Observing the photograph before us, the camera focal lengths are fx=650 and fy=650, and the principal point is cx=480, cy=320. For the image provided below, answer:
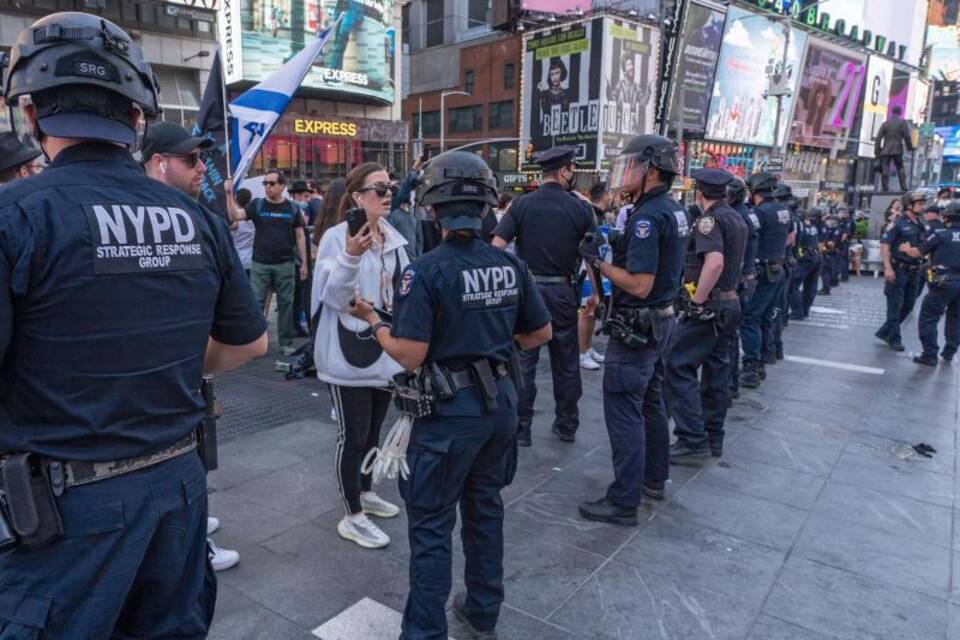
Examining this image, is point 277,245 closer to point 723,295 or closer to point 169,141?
point 169,141

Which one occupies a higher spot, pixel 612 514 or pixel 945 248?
pixel 945 248

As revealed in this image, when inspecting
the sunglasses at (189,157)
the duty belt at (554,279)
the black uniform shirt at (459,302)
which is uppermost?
the sunglasses at (189,157)

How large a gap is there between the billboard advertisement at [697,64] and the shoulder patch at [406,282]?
4161cm

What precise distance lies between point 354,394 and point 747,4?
166 ft

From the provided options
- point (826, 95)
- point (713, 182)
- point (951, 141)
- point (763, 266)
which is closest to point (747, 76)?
point (826, 95)

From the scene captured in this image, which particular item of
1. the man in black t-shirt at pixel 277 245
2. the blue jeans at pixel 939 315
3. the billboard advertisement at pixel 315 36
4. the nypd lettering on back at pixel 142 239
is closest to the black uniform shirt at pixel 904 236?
the blue jeans at pixel 939 315

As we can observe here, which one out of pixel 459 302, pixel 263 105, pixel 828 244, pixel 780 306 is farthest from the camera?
pixel 828 244

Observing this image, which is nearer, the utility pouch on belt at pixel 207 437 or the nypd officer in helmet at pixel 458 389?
the utility pouch on belt at pixel 207 437

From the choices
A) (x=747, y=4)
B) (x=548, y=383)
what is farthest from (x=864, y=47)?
Result: (x=548, y=383)

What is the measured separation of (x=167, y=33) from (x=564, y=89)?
85.7 ft

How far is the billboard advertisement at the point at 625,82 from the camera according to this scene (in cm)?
3872

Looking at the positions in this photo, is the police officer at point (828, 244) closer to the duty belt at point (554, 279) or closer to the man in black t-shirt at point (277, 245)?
the duty belt at point (554, 279)

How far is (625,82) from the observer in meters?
39.8

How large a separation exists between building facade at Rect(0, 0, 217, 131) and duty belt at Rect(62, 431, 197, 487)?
1974cm
